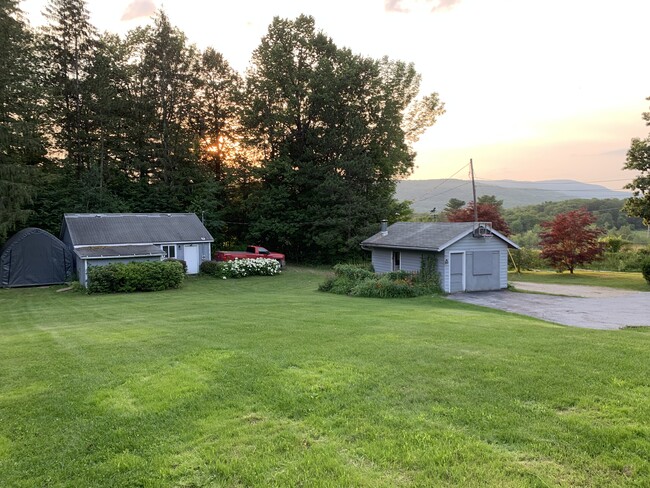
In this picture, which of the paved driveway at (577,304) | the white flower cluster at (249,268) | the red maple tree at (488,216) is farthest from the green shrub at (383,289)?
the red maple tree at (488,216)

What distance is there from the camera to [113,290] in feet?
68.3

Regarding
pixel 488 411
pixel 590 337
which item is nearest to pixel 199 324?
pixel 488 411

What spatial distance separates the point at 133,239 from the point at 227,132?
17273 mm

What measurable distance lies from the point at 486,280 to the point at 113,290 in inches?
711

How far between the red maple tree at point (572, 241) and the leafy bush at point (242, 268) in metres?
18.7

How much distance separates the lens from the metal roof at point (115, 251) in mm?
22438

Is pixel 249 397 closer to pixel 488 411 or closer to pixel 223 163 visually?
pixel 488 411

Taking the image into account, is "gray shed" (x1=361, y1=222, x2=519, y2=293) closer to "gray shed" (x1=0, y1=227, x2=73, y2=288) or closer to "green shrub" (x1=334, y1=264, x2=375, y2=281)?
"green shrub" (x1=334, y1=264, x2=375, y2=281)

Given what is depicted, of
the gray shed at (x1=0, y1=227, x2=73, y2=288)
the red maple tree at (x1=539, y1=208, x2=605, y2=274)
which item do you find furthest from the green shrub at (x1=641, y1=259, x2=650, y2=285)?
the gray shed at (x1=0, y1=227, x2=73, y2=288)

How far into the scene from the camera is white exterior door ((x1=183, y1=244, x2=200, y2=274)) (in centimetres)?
2836

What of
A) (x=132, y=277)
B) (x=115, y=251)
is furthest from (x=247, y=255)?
(x=132, y=277)

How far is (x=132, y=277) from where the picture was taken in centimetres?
2086

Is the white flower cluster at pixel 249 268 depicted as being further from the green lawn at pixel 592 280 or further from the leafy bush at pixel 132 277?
the green lawn at pixel 592 280

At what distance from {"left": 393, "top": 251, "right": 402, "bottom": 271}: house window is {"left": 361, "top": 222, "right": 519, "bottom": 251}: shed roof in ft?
2.09
